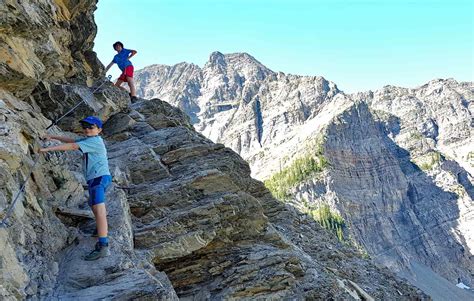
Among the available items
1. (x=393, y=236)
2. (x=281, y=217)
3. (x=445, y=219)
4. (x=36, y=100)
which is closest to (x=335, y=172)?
(x=393, y=236)

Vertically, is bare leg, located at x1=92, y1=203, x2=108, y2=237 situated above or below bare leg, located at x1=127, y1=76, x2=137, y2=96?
below

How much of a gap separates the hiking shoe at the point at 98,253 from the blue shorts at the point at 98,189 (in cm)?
98

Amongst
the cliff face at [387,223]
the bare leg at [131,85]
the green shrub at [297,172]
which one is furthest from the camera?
the green shrub at [297,172]

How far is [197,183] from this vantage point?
1543cm

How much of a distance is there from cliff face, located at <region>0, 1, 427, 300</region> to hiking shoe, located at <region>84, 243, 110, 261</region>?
0.13 metres

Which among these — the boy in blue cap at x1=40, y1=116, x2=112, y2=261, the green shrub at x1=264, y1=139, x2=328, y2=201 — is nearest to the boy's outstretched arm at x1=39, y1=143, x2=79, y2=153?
the boy in blue cap at x1=40, y1=116, x2=112, y2=261

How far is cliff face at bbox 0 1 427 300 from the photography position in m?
8.16

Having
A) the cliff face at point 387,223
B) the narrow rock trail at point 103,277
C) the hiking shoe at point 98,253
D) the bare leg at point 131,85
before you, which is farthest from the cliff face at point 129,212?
the cliff face at point 387,223

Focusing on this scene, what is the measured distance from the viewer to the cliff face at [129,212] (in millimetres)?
8164

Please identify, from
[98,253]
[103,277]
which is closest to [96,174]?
[98,253]

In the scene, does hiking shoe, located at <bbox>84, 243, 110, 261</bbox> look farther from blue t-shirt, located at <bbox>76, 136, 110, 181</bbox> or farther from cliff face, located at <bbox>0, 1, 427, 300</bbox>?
blue t-shirt, located at <bbox>76, 136, 110, 181</bbox>

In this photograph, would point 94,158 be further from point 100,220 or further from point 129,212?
point 129,212

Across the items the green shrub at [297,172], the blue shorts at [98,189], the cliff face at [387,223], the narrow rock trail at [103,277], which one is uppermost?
the green shrub at [297,172]

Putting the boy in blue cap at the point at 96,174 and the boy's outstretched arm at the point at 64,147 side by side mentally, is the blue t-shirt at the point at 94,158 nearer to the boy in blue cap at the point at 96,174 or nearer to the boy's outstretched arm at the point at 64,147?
the boy in blue cap at the point at 96,174
